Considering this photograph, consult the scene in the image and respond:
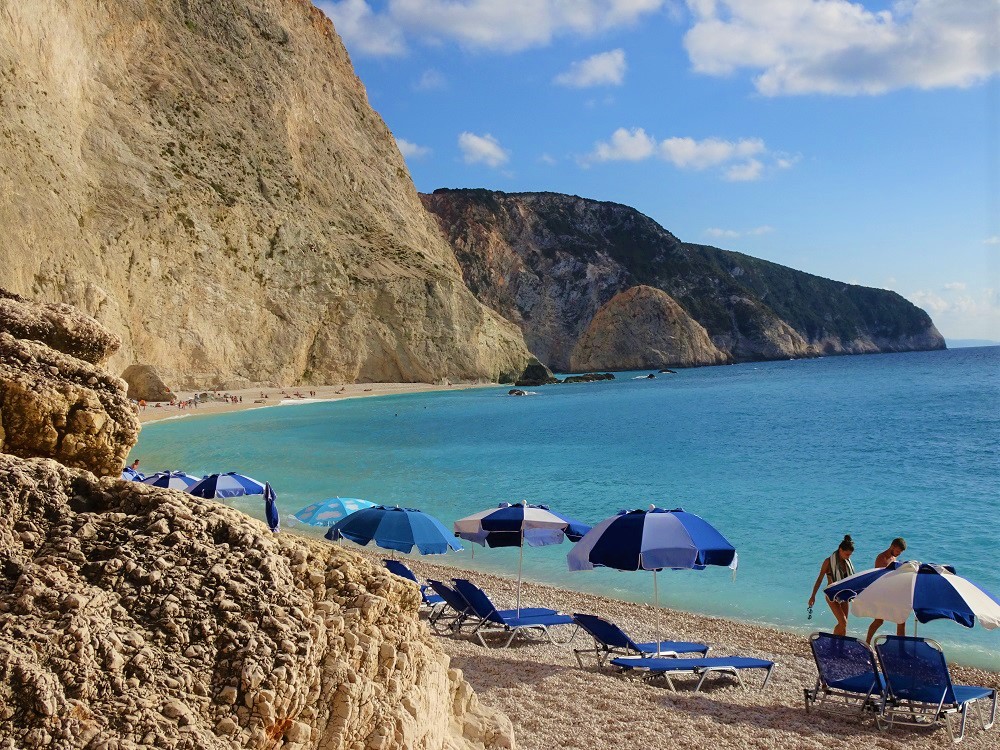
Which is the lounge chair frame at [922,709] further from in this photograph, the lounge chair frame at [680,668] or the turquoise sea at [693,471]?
the turquoise sea at [693,471]

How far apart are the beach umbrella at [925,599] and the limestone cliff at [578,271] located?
437 ft

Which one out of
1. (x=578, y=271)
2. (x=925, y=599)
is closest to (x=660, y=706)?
(x=925, y=599)

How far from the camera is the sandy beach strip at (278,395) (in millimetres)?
47000

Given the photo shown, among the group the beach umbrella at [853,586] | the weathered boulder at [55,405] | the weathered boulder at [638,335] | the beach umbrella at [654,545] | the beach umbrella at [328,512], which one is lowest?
the beach umbrella at [328,512]

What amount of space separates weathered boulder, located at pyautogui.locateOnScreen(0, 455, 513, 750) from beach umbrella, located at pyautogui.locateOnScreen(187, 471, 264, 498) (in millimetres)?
10027

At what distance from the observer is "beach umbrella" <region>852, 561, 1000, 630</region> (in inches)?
279

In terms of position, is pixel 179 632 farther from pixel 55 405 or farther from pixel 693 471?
pixel 693 471

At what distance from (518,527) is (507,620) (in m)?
1.12

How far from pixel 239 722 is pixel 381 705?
2.16 ft

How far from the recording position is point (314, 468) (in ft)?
92.6

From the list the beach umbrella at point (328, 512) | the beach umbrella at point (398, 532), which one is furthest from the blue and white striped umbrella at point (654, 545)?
the beach umbrella at point (328, 512)

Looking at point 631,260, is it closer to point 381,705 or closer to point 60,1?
point 60,1

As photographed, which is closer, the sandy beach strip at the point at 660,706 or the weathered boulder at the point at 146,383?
the sandy beach strip at the point at 660,706

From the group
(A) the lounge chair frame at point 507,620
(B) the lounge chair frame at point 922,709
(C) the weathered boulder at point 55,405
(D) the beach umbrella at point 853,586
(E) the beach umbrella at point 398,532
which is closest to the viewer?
(C) the weathered boulder at point 55,405
